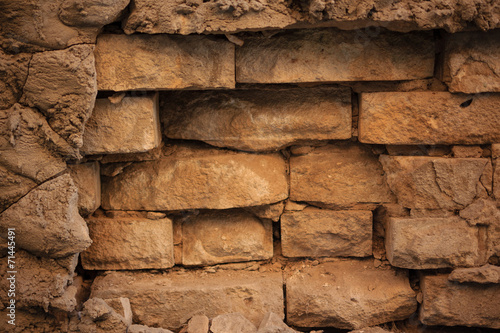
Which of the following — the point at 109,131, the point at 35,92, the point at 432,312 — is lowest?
the point at 432,312

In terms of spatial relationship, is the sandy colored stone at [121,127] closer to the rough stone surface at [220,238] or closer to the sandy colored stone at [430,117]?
the rough stone surface at [220,238]

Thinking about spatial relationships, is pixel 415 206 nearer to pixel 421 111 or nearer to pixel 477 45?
pixel 421 111

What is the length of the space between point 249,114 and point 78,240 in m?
1.25

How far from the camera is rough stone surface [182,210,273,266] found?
326 cm

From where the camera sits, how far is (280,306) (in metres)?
3.13

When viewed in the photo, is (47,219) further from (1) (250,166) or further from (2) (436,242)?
(2) (436,242)

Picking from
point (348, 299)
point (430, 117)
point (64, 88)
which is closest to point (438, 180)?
point (430, 117)

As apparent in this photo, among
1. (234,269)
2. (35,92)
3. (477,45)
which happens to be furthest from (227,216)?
(477,45)

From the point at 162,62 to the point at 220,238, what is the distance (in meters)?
1.21

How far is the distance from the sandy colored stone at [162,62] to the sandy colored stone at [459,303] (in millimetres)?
1770

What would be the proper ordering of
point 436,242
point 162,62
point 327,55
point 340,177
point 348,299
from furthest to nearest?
1. point 340,177
2. point 348,299
3. point 436,242
4. point 327,55
5. point 162,62

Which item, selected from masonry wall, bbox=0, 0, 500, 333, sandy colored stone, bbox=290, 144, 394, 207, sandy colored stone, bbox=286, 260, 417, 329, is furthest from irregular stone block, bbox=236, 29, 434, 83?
sandy colored stone, bbox=286, 260, 417, 329

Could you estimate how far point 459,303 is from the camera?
302 centimetres

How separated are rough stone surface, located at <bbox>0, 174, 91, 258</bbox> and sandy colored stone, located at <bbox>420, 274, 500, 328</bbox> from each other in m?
2.13
